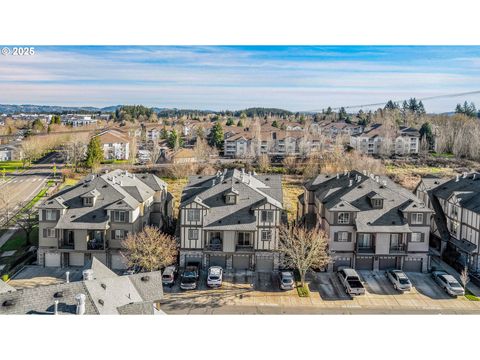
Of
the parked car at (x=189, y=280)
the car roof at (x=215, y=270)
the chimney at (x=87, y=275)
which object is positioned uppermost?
the chimney at (x=87, y=275)

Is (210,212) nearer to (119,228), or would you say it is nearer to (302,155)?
(119,228)

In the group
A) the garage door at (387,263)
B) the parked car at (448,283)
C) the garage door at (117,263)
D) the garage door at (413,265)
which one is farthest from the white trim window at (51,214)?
the parked car at (448,283)

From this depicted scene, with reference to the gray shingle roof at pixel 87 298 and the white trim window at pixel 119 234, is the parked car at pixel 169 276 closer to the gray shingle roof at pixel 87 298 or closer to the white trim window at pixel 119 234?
the white trim window at pixel 119 234

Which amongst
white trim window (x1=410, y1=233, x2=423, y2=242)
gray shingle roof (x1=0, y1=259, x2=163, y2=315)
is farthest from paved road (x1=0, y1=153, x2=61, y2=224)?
white trim window (x1=410, y1=233, x2=423, y2=242)

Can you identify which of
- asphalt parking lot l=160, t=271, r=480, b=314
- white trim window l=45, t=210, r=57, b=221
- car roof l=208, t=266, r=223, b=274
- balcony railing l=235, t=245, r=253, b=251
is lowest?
asphalt parking lot l=160, t=271, r=480, b=314

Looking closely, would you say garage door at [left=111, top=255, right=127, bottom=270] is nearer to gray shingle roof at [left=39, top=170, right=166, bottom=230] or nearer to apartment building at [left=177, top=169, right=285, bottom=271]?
gray shingle roof at [left=39, top=170, right=166, bottom=230]

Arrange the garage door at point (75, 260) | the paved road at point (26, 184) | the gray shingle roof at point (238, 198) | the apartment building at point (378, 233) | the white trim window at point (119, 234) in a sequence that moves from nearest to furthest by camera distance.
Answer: the apartment building at point (378, 233) < the gray shingle roof at point (238, 198) < the garage door at point (75, 260) < the white trim window at point (119, 234) < the paved road at point (26, 184)

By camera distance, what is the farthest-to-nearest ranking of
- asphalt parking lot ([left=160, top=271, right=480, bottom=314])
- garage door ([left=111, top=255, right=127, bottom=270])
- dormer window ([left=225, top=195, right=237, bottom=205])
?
dormer window ([left=225, top=195, right=237, bottom=205]), garage door ([left=111, top=255, right=127, bottom=270]), asphalt parking lot ([left=160, top=271, right=480, bottom=314])
